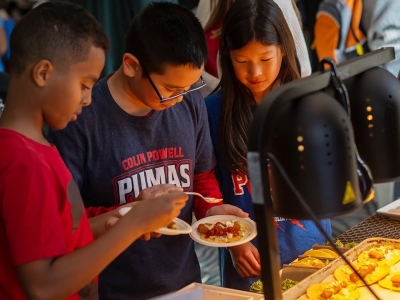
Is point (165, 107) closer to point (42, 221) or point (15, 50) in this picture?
point (15, 50)

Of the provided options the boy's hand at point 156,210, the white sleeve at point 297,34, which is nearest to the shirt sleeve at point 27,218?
the boy's hand at point 156,210

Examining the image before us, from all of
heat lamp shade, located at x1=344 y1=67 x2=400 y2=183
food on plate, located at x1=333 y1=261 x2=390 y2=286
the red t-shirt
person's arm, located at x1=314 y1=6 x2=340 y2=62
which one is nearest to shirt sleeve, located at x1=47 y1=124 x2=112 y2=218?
the red t-shirt

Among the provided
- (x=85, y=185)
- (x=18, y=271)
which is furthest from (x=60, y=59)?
(x=85, y=185)

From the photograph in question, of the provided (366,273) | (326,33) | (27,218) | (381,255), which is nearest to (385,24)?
(326,33)

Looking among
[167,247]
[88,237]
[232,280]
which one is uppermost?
[88,237]

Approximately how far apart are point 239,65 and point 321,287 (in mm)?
984

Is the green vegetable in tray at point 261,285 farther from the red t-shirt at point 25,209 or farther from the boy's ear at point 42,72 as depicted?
the boy's ear at point 42,72

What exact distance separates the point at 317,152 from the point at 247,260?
4.27 feet

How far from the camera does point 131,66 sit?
2.18m

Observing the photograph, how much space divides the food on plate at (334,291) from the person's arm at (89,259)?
2.59 feet

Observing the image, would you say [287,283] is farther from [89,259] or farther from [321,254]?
[89,259]

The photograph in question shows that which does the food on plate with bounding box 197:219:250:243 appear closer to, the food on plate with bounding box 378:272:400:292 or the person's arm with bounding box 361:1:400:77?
the food on plate with bounding box 378:272:400:292

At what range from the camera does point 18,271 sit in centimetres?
147

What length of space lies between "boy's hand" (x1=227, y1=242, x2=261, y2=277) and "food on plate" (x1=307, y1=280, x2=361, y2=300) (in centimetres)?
28
